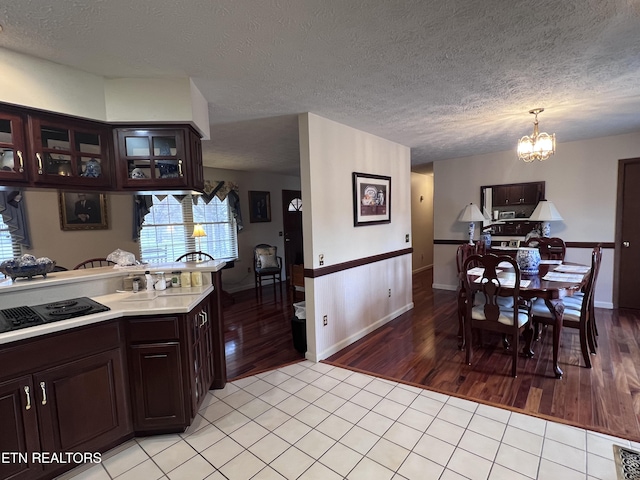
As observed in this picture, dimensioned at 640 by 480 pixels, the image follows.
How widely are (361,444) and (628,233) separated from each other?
4.78 metres

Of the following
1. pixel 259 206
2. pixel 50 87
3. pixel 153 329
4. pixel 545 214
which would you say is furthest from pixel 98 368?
pixel 545 214

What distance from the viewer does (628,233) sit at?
4.29 m

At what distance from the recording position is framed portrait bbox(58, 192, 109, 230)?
3980 millimetres

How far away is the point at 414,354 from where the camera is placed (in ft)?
10.4

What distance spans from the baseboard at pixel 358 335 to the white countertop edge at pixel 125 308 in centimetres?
135

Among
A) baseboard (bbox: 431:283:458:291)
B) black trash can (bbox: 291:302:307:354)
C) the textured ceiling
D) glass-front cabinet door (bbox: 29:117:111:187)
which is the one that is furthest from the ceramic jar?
glass-front cabinet door (bbox: 29:117:111:187)

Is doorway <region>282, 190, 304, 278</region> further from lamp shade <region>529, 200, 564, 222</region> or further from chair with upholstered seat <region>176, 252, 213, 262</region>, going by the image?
lamp shade <region>529, 200, 564, 222</region>

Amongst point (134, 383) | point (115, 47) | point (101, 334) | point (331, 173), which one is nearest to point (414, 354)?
point (331, 173)

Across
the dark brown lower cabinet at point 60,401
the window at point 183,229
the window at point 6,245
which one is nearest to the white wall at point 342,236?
the dark brown lower cabinet at point 60,401

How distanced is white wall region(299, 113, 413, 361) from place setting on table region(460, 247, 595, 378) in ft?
3.89

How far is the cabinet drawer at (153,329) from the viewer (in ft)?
6.40

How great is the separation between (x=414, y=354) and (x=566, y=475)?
157cm

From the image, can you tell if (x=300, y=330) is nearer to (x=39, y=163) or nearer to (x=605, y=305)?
(x=39, y=163)

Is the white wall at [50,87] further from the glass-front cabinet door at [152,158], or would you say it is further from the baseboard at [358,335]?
the baseboard at [358,335]
